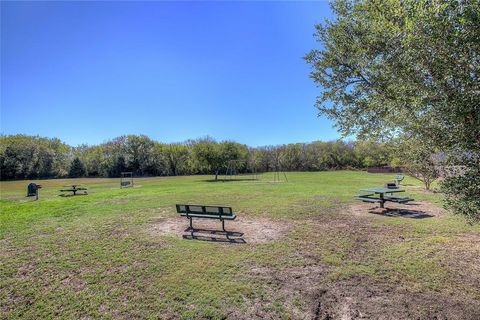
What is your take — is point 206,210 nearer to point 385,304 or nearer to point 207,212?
point 207,212

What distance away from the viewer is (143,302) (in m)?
4.71

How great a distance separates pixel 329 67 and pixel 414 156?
128 inches

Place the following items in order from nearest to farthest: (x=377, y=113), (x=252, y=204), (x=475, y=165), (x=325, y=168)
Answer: (x=475, y=165)
(x=377, y=113)
(x=252, y=204)
(x=325, y=168)

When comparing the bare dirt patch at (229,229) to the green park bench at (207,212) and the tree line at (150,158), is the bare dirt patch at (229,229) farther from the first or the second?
the tree line at (150,158)

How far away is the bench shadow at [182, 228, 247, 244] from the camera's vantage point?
8.03 meters

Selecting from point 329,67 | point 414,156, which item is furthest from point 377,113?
point 329,67

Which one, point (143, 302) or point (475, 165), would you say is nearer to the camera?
point (475, 165)

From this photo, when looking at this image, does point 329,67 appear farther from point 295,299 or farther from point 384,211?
point 384,211

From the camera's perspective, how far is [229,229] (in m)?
9.31

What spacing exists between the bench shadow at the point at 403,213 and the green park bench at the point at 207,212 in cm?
671

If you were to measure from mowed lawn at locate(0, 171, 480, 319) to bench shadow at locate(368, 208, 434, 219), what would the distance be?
86 centimetres

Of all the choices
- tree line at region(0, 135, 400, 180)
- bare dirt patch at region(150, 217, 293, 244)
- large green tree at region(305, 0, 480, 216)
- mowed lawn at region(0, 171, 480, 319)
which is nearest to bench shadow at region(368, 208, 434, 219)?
mowed lawn at region(0, 171, 480, 319)

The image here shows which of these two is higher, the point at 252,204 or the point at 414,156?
the point at 414,156

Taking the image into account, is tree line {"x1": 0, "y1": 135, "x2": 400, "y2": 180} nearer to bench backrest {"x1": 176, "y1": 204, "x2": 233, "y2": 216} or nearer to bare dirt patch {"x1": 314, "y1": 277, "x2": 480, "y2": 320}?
bench backrest {"x1": 176, "y1": 204, "x2": 233, "y2": 216}
